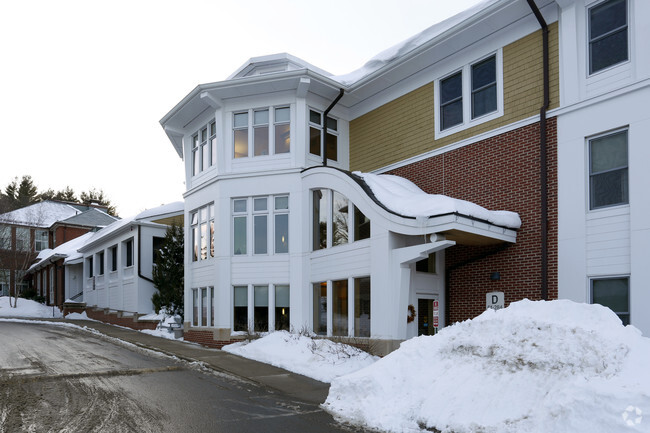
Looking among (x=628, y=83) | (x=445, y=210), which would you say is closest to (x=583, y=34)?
(x=628, y=83)

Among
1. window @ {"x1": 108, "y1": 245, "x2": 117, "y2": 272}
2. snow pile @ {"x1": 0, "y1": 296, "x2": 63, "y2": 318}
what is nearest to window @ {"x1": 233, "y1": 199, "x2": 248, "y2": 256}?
window @ {"x1": 108, "y1": 245, "x2": 117, "y2": 272}

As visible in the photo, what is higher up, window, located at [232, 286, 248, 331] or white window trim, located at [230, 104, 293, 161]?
white window trim, located at [230, 104, 293, 161]

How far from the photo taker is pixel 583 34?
12.5 m

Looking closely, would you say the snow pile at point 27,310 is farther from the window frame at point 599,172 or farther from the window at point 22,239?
the window frame at point 599,172

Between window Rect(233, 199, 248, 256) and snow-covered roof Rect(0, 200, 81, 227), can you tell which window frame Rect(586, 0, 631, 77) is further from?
snow-covered roof Rect(0, 200, 81, 227)

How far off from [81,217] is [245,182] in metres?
33.6

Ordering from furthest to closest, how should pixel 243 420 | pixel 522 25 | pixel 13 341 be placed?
pixel 13 341 → pixel 522 25 → pixel 243 420

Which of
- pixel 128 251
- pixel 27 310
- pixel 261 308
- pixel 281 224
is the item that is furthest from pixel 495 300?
pixel 27 310

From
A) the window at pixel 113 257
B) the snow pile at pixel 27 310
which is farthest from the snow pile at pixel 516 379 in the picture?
the snow pile at pixel 27 310

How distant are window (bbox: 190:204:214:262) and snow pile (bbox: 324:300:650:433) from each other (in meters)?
11.1

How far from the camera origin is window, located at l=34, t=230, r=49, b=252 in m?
48.9

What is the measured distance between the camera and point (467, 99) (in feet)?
49.4

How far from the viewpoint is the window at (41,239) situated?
4888cm

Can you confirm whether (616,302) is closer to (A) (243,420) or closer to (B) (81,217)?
(A) (243,420)
